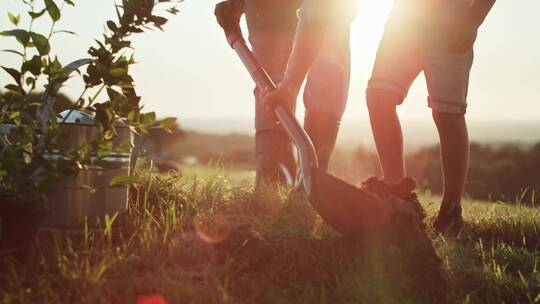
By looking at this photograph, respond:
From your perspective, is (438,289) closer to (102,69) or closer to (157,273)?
(157,273)

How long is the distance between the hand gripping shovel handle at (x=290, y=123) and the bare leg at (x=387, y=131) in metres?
0.71

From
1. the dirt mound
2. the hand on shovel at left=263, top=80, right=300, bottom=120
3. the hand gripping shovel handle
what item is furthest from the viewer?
the hand on shovel at left=263, top=80, right=300, bottom=120

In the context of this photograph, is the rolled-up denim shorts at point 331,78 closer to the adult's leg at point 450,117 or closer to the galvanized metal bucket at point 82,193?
the adult's leg at point 450,117

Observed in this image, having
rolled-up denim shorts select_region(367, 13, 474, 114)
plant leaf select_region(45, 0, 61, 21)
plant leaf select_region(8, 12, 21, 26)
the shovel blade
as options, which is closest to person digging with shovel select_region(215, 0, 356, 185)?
rolled-up denim shorts select_region(367, 13, 474, 114)

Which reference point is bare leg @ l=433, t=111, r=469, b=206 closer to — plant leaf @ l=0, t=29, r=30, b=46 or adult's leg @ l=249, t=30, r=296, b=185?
adult's leg @ l=249, t=30, r=296, b=185

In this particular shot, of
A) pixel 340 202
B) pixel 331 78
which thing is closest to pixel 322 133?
pixel 331 78

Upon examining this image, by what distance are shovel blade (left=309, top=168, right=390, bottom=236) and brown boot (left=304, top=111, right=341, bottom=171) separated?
44.5 inches

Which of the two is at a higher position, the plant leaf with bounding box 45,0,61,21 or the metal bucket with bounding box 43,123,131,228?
the plant leaf with bounding box 45,0,61,21

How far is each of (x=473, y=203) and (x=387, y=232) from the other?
282 cm

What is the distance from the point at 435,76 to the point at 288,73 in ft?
2.98

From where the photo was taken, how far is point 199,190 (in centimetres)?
393

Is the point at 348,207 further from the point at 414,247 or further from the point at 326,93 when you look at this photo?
the point at 326,93

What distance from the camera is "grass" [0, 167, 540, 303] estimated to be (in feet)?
7.41

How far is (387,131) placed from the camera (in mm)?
3740
